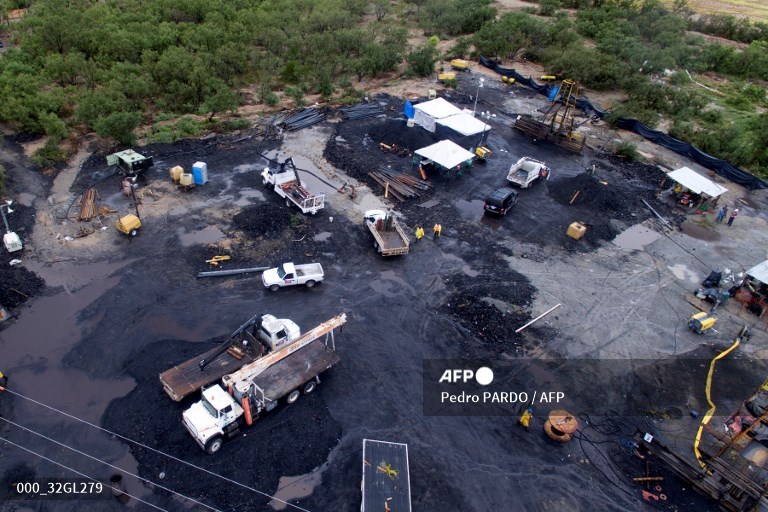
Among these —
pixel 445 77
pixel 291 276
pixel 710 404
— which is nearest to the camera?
pixel 710 404

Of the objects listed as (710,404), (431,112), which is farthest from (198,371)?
(431,112)

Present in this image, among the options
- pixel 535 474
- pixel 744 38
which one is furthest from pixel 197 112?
pixel 744 38

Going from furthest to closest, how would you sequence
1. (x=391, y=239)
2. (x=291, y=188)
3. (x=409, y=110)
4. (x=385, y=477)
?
(x=409, y=110) < (x=291, y=188) < (x=391, y=239) < (x=385, y=477)

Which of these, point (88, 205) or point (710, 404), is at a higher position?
point (88, 205)

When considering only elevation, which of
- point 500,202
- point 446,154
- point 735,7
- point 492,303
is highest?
point 735,7

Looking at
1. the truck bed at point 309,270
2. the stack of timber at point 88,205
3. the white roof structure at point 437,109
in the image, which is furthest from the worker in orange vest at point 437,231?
the stack of timber at point 88,205

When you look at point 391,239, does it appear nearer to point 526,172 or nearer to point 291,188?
point 291,188
